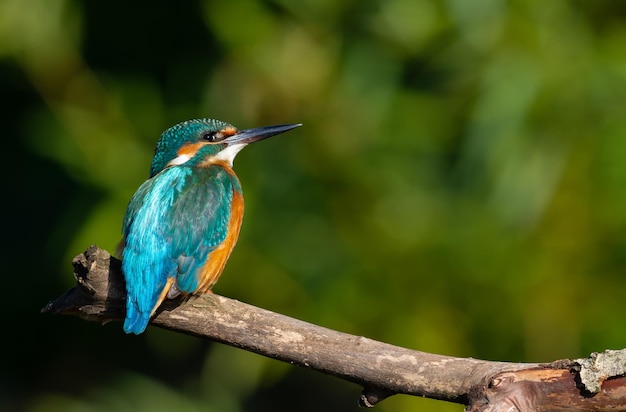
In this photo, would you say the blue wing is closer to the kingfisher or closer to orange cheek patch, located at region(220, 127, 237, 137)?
the kingfisher

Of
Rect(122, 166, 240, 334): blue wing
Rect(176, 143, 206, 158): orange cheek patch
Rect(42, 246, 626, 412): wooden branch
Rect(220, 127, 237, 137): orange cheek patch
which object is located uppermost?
Rect(220, 127, 237, 137): orange cheek patch

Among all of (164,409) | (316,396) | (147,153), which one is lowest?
(164,409)

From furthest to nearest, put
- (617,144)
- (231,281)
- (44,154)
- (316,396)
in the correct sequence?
(316,396), (44,154), (231,281), (617,144)

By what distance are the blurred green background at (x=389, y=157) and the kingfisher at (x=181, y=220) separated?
60 cm

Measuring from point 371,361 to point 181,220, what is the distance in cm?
82

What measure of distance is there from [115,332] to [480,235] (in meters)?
1.72

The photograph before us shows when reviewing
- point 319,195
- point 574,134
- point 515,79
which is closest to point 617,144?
point 574,134

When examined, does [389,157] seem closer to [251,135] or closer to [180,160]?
[251,135]

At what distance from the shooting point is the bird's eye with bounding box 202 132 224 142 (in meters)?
3.25

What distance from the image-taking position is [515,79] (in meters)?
3.62

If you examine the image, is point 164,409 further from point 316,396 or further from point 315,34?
point 315,34

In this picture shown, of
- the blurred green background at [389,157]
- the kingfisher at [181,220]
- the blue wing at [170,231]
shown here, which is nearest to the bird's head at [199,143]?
the kingfisher at [181,220]

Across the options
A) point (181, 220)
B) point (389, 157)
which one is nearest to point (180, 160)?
point (181, 220)

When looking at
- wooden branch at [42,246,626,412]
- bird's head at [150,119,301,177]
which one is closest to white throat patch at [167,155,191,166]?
bird's head at [150,119,301,177]
